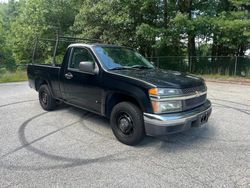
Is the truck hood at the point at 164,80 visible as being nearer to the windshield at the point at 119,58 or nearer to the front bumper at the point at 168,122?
the windshield at the point at 119,58

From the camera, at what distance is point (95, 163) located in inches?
134

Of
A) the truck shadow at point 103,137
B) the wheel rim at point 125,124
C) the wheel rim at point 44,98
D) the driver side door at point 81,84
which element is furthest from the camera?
the wheel rim at point 44,98

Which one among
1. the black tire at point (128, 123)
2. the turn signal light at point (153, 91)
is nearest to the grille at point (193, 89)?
the turn signal light at point (153, 91)

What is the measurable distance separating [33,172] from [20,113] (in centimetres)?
339

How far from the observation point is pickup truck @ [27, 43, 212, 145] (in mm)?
3570

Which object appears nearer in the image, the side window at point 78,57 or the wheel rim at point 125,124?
the wheel rim at point 125,124

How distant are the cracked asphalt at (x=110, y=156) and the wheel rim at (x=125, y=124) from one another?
268 mm

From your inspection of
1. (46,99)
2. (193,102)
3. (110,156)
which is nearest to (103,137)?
(110,156)

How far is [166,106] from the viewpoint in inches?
141

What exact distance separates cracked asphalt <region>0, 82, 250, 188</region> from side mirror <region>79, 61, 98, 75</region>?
1.25 metres

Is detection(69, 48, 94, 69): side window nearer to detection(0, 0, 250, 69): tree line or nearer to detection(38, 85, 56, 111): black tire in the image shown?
detection(38, 85, 56, 111): black tire

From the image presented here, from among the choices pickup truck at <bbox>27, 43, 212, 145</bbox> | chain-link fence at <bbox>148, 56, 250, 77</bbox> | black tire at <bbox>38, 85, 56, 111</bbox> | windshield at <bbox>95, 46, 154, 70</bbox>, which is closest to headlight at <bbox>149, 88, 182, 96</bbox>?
pickup truck at <bbox>27, 43, 212, 145</bbox>

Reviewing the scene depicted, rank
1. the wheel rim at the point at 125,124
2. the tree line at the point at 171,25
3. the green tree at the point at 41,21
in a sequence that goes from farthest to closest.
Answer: the green tree at the point at 41,21 < the tree line at the point at 171,25 < the wheel rim at the point at 125,124

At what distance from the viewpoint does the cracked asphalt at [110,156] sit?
2979 mm
